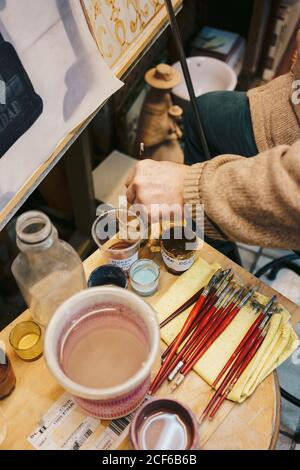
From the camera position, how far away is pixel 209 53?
2.27 m

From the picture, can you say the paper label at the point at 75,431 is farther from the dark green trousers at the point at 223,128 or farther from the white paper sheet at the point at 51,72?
the dark green trousers at the point at 223,128

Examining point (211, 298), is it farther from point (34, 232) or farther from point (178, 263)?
point (34, 232)

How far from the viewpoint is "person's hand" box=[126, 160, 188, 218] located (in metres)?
0.91

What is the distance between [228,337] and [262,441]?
0.19 metres

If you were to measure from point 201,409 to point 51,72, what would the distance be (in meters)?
0.78

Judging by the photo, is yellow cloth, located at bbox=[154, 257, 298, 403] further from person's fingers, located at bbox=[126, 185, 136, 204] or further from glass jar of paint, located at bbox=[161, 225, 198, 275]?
person's fingers, located at bbox=[126, 185, 136, 204]

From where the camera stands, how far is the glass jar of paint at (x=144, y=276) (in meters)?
0.92

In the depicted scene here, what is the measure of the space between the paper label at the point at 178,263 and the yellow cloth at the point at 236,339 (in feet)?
0.06

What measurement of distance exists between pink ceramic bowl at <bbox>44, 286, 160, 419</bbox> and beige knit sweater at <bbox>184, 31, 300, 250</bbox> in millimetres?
265

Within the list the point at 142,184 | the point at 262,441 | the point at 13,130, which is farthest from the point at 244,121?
the point at 262,441

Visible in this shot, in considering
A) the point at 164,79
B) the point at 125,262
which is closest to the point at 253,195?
the point at 125,262

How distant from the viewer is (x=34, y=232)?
0.70m

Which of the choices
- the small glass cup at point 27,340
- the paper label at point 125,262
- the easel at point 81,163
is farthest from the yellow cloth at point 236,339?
the easel at point 81,163
